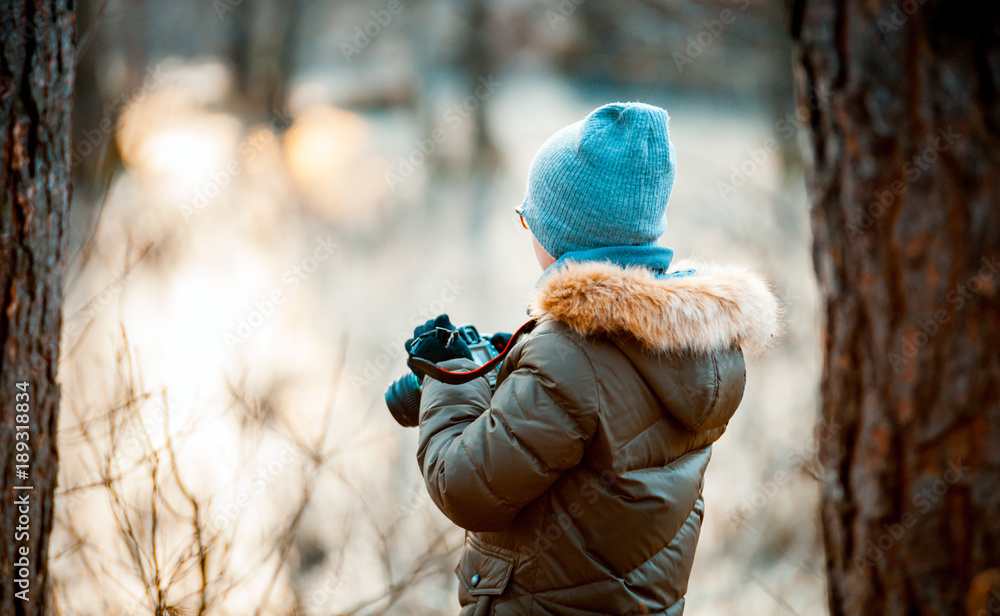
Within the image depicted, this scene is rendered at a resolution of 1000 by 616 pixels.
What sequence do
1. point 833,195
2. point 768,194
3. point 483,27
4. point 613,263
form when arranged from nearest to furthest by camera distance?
point 833,195 < point 613,263 < point 768,194 < point 483,27

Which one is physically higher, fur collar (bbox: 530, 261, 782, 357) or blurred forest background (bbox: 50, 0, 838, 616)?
blurred forest background (bbox: 50, 0, 838, 616)

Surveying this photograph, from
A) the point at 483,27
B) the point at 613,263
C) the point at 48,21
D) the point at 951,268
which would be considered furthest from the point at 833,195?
the point at 483,27

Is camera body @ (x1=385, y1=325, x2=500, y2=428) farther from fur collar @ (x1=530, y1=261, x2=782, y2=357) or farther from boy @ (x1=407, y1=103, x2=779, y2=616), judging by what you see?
fur collar @ (x1=530, y1=261, x2=782, y2=357)

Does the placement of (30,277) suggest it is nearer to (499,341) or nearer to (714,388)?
(499,341)

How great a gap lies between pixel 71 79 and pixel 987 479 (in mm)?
1962

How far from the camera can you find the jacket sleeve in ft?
3.79

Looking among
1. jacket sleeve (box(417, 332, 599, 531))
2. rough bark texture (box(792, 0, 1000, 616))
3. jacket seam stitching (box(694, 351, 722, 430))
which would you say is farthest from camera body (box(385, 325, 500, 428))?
rough bark texture (box(792, 0, 1000, 616))

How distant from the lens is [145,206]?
4.50 metres

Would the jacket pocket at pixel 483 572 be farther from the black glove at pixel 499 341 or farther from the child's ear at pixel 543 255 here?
the child's ear at pixel 543 255

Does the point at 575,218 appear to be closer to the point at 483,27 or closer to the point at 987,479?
the point at 987,479

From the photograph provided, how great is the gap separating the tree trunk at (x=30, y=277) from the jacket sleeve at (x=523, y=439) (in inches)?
38.3

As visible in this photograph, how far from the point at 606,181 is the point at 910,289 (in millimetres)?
584

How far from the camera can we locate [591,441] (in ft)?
3.94

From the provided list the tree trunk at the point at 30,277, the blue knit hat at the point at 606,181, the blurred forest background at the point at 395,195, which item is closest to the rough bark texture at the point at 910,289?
the blue knit hat at the point at 606,181
